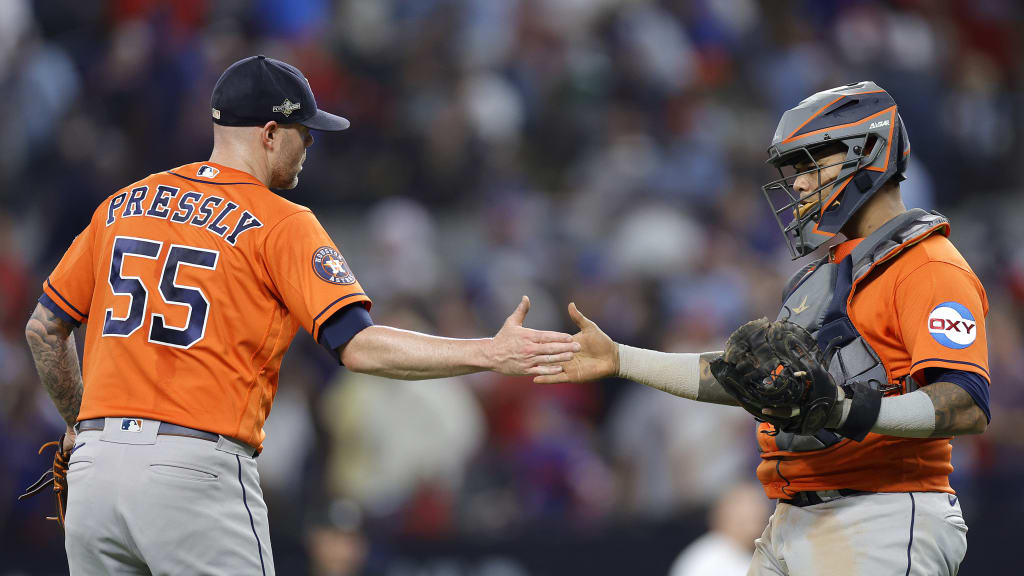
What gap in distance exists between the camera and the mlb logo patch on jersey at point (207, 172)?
4383mm

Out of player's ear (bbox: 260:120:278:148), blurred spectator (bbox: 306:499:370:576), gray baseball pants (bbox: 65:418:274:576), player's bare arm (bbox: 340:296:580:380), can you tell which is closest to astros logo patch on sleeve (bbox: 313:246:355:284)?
player's bare arm (bbox: 340:296:580:380)

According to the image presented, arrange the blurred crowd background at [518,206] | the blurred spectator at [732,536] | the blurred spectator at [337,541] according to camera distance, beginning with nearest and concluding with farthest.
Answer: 1. the blurred spectator at [732,536]
2. the blurred spectator at [337,541]
3. the blurred crowd background at [518,206]

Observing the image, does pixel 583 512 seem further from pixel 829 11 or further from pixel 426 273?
pixel 829 11

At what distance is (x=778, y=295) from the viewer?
30.9 feet

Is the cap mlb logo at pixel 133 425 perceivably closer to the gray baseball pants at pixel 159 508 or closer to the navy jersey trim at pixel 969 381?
the gray baseball pants at pixel 159 508

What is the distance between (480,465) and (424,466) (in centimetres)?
46

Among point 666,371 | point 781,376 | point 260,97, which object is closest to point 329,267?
point 260,97

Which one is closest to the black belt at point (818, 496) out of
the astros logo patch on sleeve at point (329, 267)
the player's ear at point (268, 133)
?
the astros logo patch on sleeve at point (329, 267)

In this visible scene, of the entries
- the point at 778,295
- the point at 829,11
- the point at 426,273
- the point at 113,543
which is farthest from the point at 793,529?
the point at 829,11

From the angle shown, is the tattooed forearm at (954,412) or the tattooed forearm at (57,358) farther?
the tattooed forearm at (57,358)

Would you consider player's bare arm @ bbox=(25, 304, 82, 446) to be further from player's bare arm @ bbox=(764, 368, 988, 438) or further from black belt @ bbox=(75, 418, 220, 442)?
player's bare arm @ bbox=(764, 368, 988, 438)

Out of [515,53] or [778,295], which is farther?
[515,53]

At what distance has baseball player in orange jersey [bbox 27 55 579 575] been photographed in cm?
399

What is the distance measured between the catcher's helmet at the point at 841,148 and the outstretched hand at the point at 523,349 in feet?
3.04
